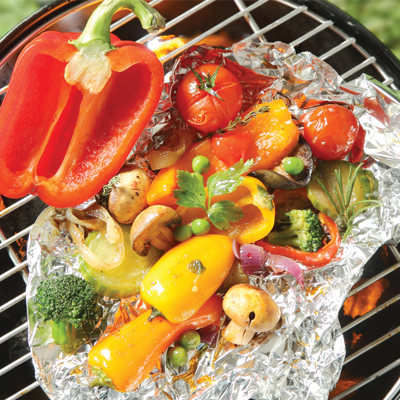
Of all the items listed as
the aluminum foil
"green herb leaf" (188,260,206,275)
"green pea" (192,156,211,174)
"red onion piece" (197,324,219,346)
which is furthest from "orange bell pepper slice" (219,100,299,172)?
"red onion piece" (197,324,219,346)

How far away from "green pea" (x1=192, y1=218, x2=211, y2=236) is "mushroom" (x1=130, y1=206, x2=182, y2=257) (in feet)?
0.31

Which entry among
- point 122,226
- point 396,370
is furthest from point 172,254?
point 396,370

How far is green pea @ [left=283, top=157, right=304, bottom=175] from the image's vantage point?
2.24m

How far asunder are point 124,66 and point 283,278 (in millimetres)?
1490

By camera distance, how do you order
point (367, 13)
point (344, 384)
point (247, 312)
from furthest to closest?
point (367, 13)
point (344, 384)
point (247, 312)

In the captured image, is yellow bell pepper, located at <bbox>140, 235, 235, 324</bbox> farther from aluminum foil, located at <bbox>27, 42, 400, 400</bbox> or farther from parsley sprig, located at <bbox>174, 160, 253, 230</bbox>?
aluminum foil, located at <bbox>27, 42, 400, 400</bbox>

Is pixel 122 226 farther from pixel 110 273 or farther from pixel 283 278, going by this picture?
pixel 283 278

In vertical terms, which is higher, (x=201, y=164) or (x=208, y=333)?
(x=201, y=164)

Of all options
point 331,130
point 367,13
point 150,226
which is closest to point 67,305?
point 150,226

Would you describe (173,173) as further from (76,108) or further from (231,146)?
(76,108)

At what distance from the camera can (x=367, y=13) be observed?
10.7 ft

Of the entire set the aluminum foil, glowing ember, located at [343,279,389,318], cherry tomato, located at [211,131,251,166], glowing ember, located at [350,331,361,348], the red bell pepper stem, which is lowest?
glowing ember, located at [350,331,361,348]

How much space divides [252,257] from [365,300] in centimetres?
104

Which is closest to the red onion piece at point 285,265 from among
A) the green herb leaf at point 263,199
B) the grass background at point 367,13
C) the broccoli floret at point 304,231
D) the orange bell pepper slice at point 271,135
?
the broccoli floret at point 304,231
